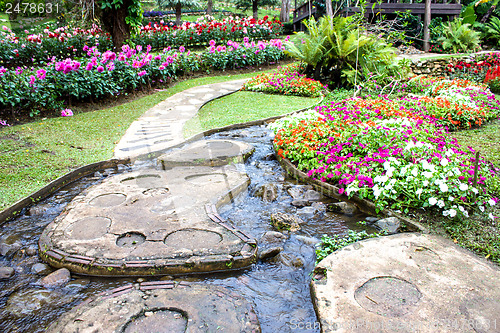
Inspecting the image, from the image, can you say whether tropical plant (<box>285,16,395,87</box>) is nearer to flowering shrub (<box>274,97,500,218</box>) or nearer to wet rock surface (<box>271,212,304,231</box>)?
flowering shrub (<box>274,97,500,218</box>)

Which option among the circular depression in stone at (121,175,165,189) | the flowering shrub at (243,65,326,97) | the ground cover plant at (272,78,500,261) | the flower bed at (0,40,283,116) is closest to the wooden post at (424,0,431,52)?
the flowering shrub at (243,65,326,97)

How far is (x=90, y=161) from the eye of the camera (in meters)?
5.03

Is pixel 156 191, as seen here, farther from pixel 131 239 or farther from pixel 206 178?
pixel 131 239

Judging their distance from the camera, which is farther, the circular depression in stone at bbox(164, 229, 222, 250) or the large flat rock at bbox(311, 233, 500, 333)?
the circular depression in stone at bbox(164, 229, 222, 250)

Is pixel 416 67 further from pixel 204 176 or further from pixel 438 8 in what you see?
pixel 204 176

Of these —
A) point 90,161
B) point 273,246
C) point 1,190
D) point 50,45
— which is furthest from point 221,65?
point 273,246

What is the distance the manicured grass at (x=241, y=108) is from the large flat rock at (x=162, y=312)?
13.5 feet

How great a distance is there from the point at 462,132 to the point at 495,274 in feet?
15.5

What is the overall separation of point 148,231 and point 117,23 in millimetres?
9313

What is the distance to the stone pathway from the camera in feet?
18.5

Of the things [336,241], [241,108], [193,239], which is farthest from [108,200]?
[241,108]

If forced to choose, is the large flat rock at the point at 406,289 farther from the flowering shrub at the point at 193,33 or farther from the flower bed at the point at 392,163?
the flowering shrub at the point at 193,33

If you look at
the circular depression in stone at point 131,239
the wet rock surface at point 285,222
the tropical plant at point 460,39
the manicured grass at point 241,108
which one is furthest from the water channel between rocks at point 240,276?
the tropical plant at point 460,39

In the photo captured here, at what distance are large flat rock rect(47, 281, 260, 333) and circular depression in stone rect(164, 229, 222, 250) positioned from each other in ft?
1.55
